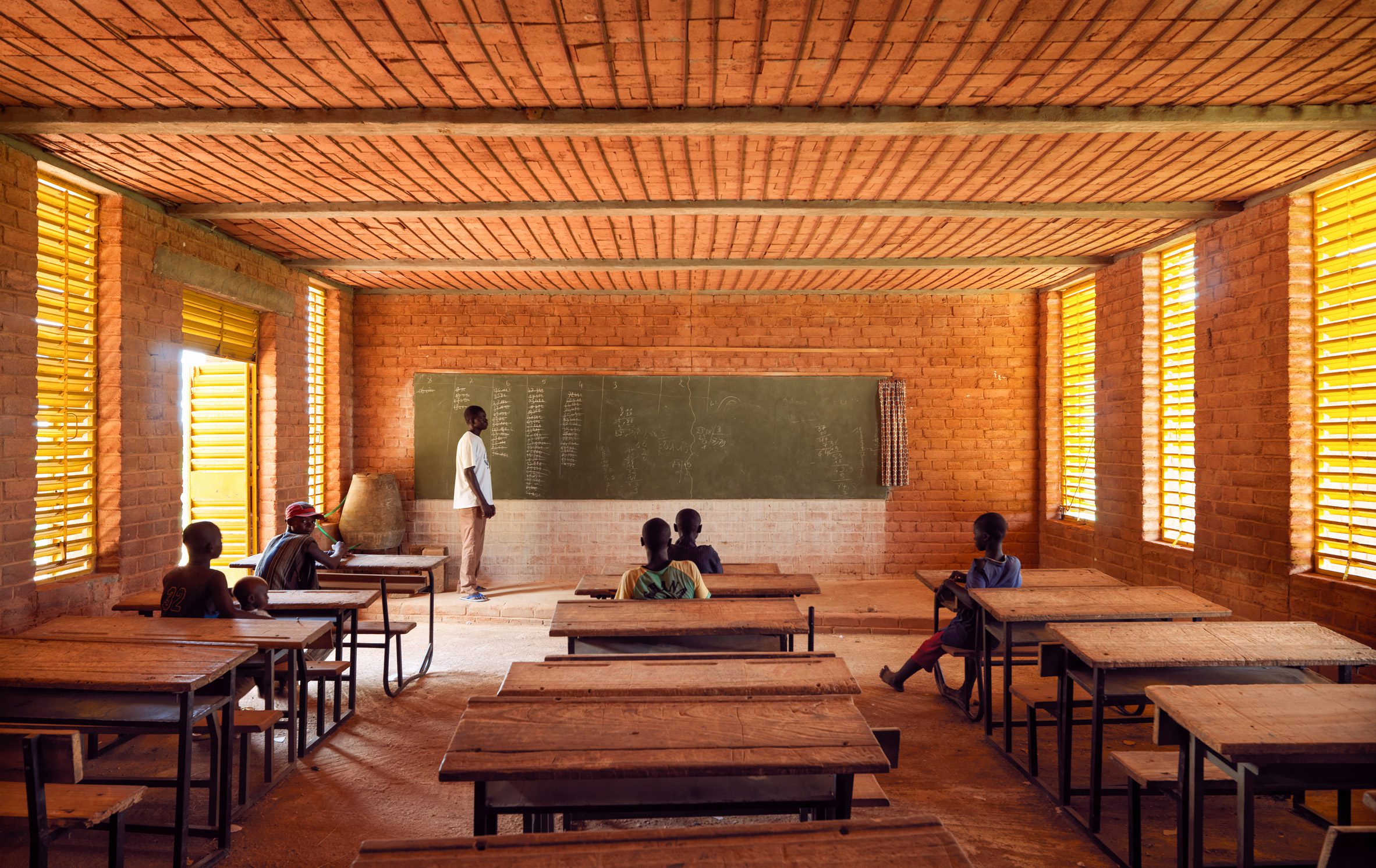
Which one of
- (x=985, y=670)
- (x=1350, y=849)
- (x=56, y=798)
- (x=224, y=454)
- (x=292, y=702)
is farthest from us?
(x=224, y=454)

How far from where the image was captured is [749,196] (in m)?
5.12

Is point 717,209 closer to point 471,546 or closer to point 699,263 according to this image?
point 699,263

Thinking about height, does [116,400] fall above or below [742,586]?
above

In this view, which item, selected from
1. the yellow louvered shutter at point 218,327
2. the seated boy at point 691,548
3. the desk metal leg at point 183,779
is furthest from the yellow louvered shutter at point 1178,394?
the yellow louvered shutter at point 218,327

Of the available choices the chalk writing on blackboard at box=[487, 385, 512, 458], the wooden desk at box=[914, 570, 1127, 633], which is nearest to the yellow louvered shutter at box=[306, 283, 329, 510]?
the chalk writing on blackboard at box=[487, 385, 512, 458]

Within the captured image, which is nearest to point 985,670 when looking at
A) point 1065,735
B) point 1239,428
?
point 1065,735

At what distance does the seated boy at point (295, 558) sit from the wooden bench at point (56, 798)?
2.12 metres

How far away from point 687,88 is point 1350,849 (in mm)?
3446

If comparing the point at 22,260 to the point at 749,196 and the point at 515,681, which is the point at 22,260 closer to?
the point at 515,681

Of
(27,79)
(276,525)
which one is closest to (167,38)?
(27,79)

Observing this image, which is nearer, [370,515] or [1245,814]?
[1245,814]

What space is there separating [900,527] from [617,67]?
20.7 feet

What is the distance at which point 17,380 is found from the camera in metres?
4.04

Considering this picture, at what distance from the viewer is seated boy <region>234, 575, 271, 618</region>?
3.90 metres
